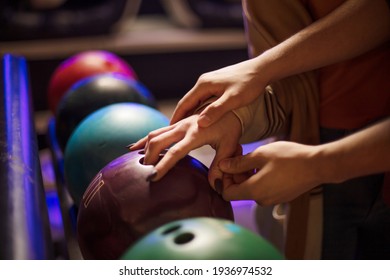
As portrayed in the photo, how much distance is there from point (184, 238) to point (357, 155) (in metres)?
0.30

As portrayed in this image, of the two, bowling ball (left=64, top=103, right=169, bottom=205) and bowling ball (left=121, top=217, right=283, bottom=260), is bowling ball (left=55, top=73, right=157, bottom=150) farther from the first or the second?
bowling ball (left=121, top=217, right=283, bottom=260)

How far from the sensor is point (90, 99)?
1.91 metres

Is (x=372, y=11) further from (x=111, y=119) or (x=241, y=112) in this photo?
(x=111, y=119)

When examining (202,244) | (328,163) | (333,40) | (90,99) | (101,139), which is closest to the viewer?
(202,244)

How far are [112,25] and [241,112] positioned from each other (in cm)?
271

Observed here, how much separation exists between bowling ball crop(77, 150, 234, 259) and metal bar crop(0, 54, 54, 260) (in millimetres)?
112

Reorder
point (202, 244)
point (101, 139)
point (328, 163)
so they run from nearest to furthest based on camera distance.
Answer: point (202, 244)
point (328, 163)
point (101, 139)

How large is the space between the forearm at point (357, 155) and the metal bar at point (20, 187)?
0.46 metres

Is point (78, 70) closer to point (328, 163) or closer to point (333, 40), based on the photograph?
point (333, 40)

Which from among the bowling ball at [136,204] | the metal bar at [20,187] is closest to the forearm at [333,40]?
the bowling ball at [136,204]

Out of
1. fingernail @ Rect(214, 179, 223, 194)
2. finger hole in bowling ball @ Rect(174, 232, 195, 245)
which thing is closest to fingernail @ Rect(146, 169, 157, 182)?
fingernail @ Rect(214, 179, 223, 194)

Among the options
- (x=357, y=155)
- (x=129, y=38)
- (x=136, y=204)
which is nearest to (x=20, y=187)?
(x=136, y=204)

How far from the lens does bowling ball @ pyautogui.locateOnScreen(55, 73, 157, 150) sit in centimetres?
190
